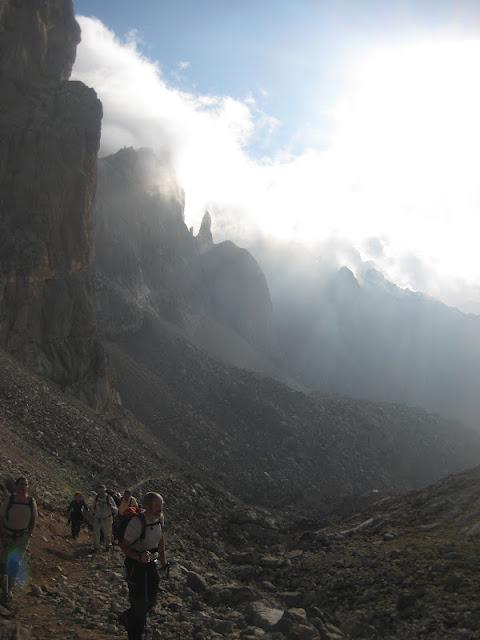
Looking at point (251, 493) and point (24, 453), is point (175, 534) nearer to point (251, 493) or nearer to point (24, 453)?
point (24, 453)

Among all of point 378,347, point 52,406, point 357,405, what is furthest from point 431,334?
point 52,406

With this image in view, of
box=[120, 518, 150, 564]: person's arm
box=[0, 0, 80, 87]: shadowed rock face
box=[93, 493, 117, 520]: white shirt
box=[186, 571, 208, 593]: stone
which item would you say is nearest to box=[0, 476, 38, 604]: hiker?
box=[120, 518, 150, 564]: person's arm

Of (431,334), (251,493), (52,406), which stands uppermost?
(431,334)

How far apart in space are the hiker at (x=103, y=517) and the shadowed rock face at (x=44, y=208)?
35.8 meters

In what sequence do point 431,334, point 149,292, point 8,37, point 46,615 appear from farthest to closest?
1. point 431,334
2. point 149,292
3. point 8,37
4. point 46,615

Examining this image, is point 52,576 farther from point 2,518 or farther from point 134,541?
point 134,541

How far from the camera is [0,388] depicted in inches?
1490

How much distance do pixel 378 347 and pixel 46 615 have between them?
7147 inches

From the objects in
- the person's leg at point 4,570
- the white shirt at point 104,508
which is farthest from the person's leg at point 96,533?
the person's leg at point 4,570

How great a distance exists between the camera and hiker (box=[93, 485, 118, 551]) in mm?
17750

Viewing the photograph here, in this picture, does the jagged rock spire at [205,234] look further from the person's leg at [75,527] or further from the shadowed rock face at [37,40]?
the person's leg at [75,527]

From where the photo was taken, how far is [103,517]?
58.6ft

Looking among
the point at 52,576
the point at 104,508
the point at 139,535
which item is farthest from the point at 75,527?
the point at 139,535

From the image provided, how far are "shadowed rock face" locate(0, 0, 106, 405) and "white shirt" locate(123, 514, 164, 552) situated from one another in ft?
147
